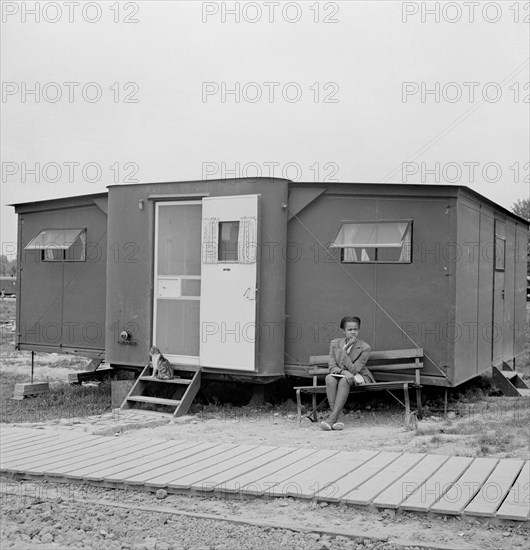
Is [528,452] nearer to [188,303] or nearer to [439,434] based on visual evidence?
[439,434]

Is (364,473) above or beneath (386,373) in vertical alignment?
beneath

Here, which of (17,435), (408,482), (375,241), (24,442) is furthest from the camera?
(375,241)

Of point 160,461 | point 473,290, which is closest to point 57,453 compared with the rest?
point 160,461

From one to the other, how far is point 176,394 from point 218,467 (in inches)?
172

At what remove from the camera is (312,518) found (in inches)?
200

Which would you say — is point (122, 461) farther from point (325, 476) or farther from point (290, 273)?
point (290, 273)

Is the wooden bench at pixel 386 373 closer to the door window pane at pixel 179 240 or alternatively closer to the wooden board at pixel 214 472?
the door window pane at pixel 179 240

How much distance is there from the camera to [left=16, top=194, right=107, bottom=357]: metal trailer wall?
12.0 metres

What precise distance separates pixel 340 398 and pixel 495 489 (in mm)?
3622

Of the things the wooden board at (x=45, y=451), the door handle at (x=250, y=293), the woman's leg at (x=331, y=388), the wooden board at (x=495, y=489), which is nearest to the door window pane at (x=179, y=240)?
the door handle at (x=250, y=293)

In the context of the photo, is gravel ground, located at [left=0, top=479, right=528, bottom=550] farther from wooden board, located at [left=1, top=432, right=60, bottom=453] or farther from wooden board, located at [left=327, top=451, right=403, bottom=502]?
wooden board, located at [left=1, top=432, right=60, bottom=453]

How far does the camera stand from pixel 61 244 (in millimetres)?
12141

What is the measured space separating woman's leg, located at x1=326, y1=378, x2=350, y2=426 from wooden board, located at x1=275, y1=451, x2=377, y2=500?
81.8 inches

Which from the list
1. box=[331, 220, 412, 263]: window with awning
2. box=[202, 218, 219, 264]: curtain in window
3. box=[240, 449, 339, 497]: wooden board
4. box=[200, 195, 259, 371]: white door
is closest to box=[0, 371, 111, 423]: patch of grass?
box=[200, 195, 259, 371]: white door
